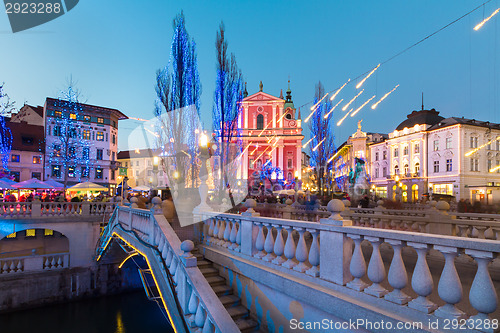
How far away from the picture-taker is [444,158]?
139 ft

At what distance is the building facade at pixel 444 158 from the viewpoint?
132 ft

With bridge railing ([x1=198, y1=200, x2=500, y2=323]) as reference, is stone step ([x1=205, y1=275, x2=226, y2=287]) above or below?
below

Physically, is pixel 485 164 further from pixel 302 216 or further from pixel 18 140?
pixel 18 140

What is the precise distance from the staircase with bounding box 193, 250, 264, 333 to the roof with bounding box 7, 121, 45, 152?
3975cm

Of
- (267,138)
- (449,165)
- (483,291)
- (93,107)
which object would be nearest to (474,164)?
(449,165)

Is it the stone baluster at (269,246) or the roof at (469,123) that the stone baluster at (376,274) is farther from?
the roof at (469,123)

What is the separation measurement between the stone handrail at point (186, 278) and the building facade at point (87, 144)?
35.8 meters

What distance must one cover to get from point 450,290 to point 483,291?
27cm

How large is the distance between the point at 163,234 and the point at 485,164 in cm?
4823

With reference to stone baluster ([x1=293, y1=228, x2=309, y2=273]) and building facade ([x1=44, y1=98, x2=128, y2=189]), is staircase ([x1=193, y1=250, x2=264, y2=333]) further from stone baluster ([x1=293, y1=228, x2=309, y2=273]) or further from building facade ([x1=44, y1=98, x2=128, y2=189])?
building facade ([x1=44, y1=98, x2=128, y2=189])

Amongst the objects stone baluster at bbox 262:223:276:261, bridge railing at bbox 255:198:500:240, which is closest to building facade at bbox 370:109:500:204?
bridge railing at bbox 255:198:500:240

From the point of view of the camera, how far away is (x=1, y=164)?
1284 inches

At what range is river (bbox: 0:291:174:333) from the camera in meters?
13.9

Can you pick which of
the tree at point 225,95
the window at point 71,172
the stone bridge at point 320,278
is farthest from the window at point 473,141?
the window at point 71,172
